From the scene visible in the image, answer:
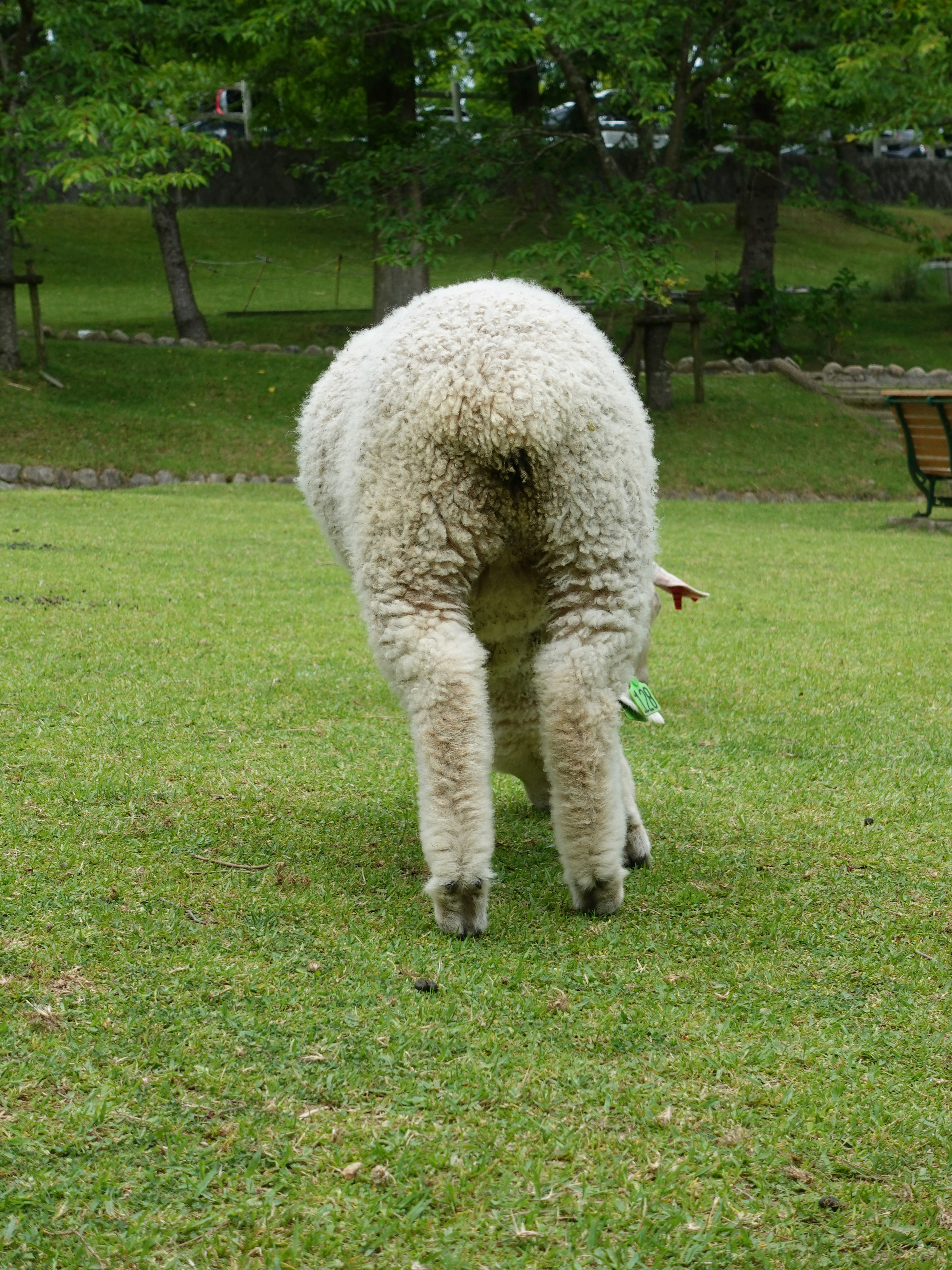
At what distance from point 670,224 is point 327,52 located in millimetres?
6405

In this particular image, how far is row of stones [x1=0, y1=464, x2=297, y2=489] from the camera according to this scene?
17.4m

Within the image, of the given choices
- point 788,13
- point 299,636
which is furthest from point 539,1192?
point 788,13

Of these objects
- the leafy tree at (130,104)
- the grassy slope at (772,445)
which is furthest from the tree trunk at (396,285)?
the grassy slope at (772,445)

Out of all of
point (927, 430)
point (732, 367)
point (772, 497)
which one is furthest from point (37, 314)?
point (927, 430)

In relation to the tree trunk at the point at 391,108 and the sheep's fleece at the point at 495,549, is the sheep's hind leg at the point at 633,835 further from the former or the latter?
the tree trunk at the point at 391,108

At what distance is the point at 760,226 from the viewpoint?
26359mm

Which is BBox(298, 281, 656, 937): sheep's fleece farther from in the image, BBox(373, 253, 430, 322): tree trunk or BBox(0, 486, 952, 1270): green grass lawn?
BBox(373, 253, 430, 322): tree trunk

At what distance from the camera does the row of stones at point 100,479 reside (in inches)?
686

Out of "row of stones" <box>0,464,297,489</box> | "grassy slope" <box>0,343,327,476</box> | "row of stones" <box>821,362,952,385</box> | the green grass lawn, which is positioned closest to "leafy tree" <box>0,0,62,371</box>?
"grassy slope" <box>0,343,327,476</box>

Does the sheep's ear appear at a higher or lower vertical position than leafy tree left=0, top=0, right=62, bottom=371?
lower

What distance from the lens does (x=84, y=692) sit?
6.39 meters

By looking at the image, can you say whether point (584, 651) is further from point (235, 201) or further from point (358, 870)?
point (235, 201)

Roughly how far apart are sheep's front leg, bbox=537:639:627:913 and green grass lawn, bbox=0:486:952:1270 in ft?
0.85

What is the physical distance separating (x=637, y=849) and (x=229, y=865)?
133cm
